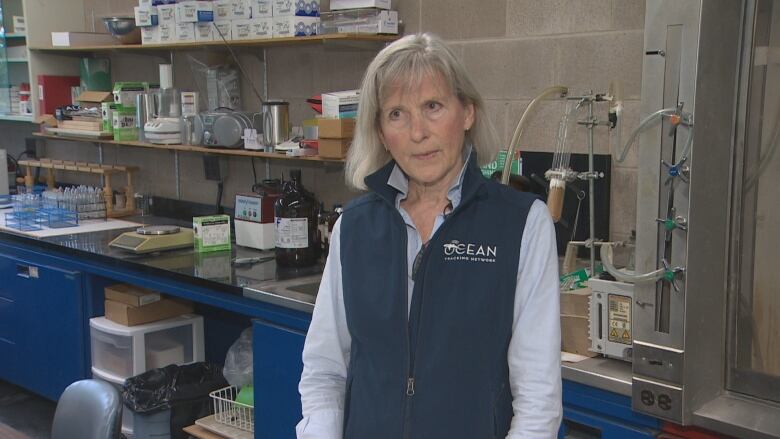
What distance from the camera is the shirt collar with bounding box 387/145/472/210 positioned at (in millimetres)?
1450

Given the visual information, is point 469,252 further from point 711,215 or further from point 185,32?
point 185,32

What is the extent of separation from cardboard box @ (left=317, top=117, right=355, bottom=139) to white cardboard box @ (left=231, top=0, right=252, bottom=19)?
26.4 inches

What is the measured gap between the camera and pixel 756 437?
1.62m

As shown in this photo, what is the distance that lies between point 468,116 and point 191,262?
6.41 feet

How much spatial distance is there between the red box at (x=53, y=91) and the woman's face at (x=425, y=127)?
11.9 ft

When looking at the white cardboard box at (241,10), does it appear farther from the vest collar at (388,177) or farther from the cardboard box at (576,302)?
the vest collar at (388,177)

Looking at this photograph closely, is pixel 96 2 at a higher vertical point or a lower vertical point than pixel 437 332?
higher

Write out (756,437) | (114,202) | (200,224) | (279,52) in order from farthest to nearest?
(114,202), (279,52), (200,224), (756,437)

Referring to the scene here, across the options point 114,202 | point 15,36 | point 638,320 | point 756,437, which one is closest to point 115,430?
point 638,320

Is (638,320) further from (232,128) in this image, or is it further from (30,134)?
(30,134)

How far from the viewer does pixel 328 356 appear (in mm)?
1487

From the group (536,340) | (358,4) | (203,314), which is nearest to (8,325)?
(203,314)

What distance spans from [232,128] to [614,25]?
171cm

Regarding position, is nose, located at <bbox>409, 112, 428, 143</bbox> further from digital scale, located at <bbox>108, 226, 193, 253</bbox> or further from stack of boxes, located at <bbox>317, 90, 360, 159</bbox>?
digital scale, located at <bbox>108, 226, 193, 253</bbox>
